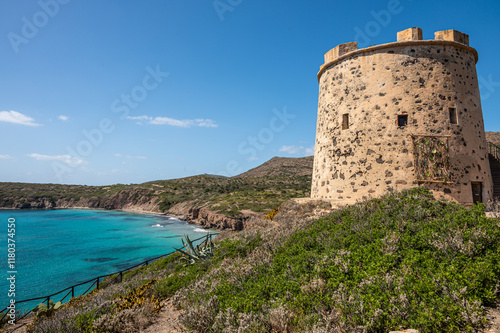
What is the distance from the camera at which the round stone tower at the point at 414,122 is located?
28.3 feet

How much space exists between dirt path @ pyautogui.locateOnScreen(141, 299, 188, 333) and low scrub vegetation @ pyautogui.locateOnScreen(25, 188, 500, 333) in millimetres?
172

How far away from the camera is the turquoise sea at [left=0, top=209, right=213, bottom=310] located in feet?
67.2

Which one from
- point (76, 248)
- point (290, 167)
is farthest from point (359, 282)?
point (290, 167)

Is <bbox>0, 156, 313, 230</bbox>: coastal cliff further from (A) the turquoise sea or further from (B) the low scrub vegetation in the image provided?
(B) the low scrub vegetation

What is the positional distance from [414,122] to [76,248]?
3644cm

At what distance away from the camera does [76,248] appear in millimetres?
31281

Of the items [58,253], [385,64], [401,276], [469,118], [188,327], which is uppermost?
[385,64]

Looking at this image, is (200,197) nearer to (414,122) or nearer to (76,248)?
(76,248)

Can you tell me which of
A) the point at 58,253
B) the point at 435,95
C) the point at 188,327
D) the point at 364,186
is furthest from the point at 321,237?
the point at 58,253

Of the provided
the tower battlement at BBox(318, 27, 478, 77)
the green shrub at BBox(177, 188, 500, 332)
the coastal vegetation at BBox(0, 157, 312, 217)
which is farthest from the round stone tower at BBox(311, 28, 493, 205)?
the coastal vegetation at BBox(0, 157, 312, 217)

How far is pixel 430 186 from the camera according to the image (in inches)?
335

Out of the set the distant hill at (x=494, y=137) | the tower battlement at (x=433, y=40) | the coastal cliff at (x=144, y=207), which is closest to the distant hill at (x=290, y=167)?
the coastal cliff at (x=144, y=207)

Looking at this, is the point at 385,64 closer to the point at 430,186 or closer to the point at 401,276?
the point at 430,186

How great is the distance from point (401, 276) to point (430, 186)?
623cm
